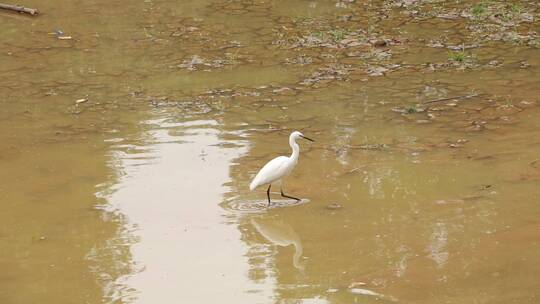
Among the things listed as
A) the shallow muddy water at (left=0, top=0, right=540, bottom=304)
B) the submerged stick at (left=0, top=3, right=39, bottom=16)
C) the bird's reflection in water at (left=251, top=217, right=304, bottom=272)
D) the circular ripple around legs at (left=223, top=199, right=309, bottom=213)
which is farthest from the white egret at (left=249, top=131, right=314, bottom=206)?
the submerged stick at (left=0, top=3, right=39, bottom=16)

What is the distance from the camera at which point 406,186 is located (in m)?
9.10

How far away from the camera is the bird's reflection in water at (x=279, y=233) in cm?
775

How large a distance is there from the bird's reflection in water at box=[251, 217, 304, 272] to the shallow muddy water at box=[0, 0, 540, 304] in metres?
0.02

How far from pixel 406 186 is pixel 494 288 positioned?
2517 millimetres

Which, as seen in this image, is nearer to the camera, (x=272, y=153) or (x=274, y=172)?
(x=274, y=172)

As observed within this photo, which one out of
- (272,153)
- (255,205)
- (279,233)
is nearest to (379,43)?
(272,153)

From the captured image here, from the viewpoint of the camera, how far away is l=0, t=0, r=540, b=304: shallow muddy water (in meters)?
7.23

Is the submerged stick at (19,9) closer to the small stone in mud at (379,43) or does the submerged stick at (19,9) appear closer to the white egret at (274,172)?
the small stone in mud at (379,43)

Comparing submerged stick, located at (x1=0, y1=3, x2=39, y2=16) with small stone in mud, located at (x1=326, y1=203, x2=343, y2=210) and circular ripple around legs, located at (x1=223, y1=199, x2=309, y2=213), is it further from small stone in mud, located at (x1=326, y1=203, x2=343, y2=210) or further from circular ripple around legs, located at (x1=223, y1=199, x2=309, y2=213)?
small stone in mud, located at (x1=326, y1=203, x2=343, y2=210)

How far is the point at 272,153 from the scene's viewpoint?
1023cm

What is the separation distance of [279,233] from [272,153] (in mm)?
2208

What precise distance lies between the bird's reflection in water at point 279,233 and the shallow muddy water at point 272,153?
0.06 feet

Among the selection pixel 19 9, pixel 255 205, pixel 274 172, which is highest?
pixel 19 9

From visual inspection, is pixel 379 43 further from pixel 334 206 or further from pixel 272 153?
pixel 334 206
